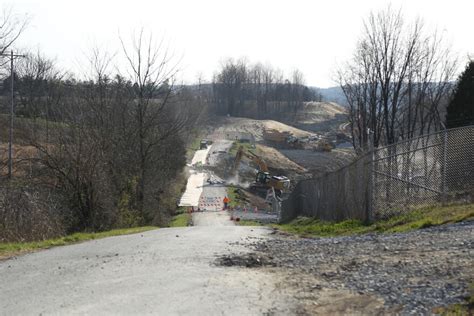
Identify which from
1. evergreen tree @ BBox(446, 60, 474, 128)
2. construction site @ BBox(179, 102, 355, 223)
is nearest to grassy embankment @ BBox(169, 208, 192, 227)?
construction site @ BBox(179, 102, 355, 223)

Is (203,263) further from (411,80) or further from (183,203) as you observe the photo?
(183,203)

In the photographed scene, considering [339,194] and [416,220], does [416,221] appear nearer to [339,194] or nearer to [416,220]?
[416,220]

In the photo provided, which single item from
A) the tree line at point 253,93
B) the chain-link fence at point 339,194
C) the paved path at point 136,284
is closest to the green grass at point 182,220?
the chain-link fence at point 339,194

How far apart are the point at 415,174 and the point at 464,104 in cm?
1452

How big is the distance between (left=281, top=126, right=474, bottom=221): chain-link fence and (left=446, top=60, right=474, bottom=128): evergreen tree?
12.7 meters

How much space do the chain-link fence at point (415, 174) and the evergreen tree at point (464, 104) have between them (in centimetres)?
1268

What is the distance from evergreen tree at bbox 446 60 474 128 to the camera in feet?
96.3

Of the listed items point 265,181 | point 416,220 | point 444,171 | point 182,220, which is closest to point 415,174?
point 444,171

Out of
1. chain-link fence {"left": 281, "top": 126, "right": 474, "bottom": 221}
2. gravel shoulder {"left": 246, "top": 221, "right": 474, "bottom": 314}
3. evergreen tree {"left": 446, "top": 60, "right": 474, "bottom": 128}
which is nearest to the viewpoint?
gravel shoulder {"left": 246, "top": 221, "right": 474, "bottom": 314}

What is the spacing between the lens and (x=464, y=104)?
29969 millimetres

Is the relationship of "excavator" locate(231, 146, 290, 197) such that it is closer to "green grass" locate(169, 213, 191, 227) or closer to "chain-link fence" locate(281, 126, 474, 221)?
"green grass" locate(169, 213, 191, 227)

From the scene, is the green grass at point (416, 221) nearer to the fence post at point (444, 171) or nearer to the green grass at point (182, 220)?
the fence post at point (444, 171)

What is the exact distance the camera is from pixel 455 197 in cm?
1677

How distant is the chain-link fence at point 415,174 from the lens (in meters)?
16.8
